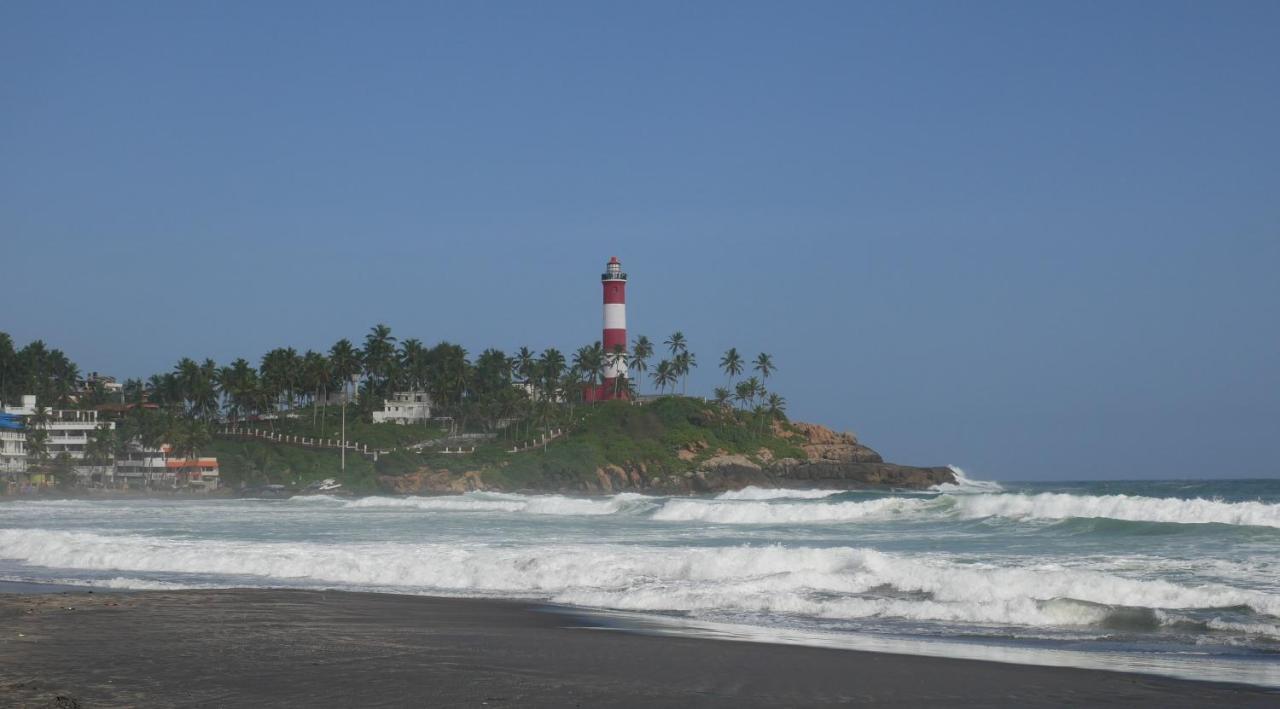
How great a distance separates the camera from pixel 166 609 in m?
15.3

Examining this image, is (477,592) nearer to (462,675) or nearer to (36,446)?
(462,675)

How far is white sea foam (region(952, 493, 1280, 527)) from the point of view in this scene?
3069 centimetres

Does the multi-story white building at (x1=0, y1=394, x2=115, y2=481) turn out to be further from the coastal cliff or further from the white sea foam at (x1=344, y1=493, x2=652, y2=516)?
the white sea foam at (x1=344, y1=493, x2=652, y2=516)

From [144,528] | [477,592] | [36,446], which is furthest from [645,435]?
[477,592]

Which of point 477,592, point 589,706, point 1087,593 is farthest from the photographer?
point 477,592

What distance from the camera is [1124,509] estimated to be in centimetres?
3431

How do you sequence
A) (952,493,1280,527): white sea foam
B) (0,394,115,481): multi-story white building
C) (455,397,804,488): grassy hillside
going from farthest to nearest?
(0,394,115,481): multi-story white building
(455,397,804,488): grassy hillside
(952,493,1280,527): white sea foam

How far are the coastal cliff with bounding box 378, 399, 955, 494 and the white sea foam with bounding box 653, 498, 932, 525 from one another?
132 ft

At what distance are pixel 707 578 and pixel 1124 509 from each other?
762 inches

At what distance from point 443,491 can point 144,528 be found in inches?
1816

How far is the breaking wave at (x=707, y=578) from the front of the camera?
612 inches

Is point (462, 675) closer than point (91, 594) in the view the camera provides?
Yes

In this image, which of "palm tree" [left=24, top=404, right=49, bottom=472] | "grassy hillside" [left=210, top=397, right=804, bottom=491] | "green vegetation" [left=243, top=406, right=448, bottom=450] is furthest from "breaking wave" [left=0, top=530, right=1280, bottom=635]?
"palm tree" [left=24, top=404, right=49, bottom=472]

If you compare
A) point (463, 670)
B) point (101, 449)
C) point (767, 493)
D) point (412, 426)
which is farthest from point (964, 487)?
point (463, 670)
